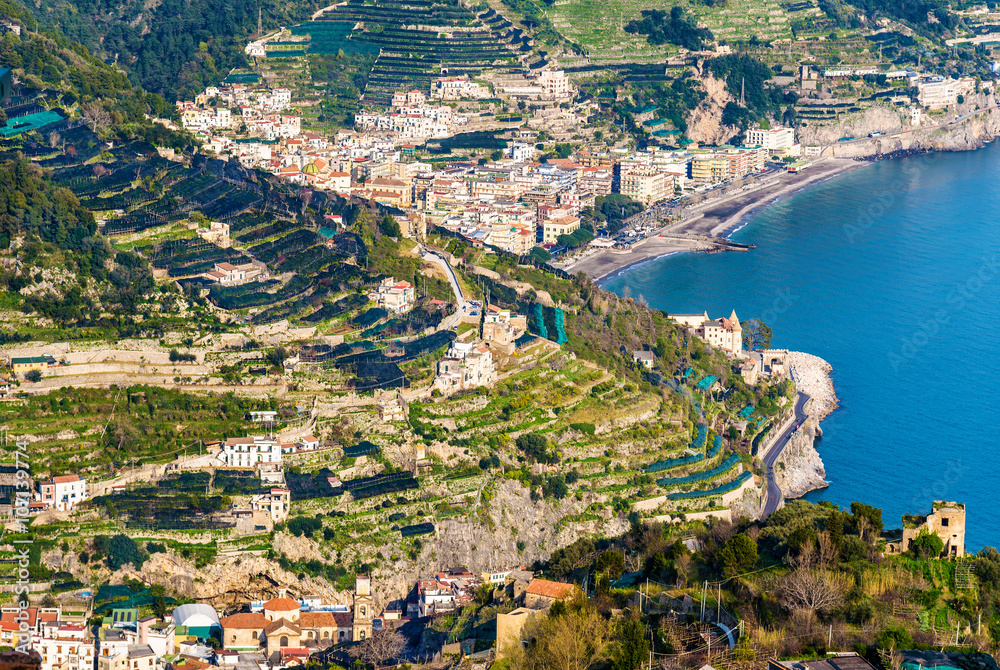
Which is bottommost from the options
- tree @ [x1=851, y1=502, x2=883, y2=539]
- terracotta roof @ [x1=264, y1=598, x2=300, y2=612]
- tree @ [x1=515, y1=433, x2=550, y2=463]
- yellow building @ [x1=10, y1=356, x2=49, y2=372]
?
terracotta roof @ [x1=264, y1=598, x2=300, y2=612]

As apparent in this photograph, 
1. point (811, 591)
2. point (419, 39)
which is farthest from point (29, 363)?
point (419, 39)

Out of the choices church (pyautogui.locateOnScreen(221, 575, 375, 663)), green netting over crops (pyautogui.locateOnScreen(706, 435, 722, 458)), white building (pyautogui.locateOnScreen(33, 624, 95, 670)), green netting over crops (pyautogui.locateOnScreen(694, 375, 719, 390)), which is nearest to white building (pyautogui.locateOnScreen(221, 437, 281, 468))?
church (pyautogui.locateOnScreen(221, 575, 375, 663))

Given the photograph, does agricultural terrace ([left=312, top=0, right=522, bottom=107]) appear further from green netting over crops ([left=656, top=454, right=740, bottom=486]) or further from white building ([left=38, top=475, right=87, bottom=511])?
white building ([left=38, top=475, right=87, bottom=511])

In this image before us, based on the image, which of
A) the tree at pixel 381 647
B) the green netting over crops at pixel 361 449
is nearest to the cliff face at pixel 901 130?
the green netting over crops at pixel 361 449

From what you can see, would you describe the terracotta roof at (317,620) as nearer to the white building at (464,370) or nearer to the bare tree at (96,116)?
the white building at (464,370)

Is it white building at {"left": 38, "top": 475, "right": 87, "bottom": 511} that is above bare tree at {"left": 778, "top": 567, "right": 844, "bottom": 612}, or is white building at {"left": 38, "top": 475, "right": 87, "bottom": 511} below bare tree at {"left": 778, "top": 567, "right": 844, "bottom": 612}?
below

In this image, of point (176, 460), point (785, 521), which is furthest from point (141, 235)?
point (785, 521)

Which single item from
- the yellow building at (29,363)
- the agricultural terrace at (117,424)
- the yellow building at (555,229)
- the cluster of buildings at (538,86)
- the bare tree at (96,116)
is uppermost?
the bare tree at (96,116)

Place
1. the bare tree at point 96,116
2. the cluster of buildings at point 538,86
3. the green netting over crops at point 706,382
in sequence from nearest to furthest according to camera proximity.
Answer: the green netting over crops at point 706,382, the bare tree at point 96,116, the cluster of buildings at point 538,86

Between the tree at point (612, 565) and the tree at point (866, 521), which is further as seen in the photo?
the tree at point (612, 565)
